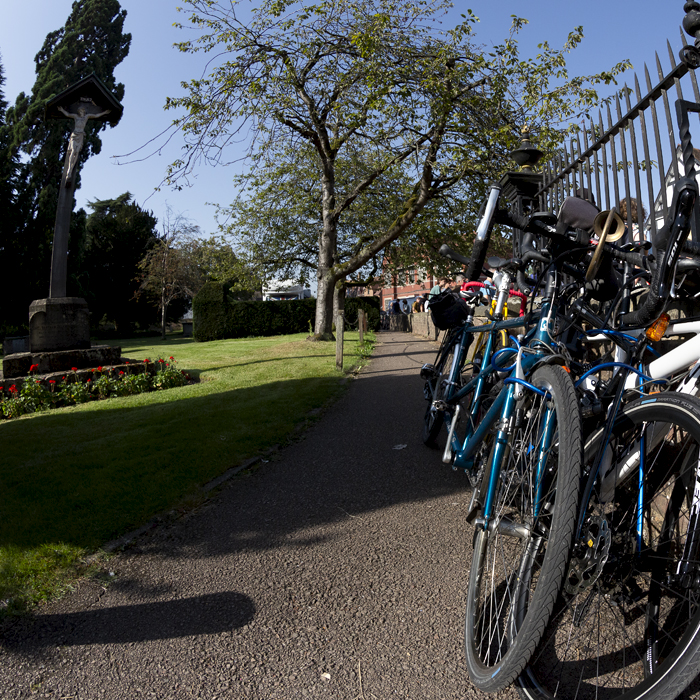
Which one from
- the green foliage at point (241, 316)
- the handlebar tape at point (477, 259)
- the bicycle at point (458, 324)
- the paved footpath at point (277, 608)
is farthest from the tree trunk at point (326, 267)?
the handlebar tape at point (477, 259)

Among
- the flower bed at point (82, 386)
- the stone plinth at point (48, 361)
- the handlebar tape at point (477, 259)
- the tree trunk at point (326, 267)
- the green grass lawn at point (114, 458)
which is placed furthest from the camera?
the tree trunk at point (326, 267)

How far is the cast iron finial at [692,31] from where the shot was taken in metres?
2.22

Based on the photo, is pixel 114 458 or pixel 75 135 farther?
pixel 75 135

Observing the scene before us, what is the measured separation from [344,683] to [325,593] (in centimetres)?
64

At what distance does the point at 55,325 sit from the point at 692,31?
9.83 metres

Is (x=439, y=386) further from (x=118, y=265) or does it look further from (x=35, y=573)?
(x=118, y=265)

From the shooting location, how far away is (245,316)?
32.7 m

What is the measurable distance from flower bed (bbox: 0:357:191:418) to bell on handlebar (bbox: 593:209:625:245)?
26.4 ft

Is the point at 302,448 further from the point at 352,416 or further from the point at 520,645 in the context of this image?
the point at 520,645

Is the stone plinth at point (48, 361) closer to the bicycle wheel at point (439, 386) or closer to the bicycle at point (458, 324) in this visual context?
the bicycle wheel at point (439, 386)

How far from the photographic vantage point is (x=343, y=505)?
3707mm

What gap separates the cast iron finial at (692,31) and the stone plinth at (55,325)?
31.1ft

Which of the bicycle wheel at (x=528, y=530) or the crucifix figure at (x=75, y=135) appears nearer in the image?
the bicycle wheel at (x=528, y=530)

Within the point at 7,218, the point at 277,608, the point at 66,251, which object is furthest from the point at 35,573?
the point at 7,218
